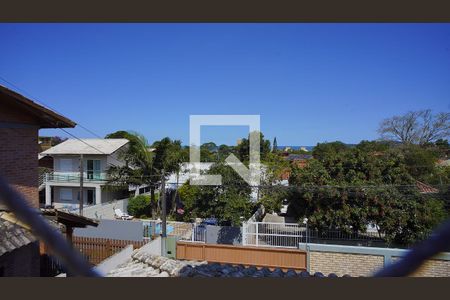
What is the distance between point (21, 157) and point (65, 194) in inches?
602

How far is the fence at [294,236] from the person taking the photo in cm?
1085

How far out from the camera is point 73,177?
61.1 ft

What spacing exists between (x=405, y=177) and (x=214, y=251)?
21.7 feet

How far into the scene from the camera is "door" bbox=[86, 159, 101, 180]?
18266 mm

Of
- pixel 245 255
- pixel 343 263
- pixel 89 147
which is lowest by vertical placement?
pixel 245 255

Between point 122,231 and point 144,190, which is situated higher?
point 144,190

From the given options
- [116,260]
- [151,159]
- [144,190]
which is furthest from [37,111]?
[144,190]

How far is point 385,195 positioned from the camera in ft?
33.4

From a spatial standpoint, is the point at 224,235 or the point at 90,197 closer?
the point at 224,235

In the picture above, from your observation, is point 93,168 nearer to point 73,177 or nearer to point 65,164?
point 73,177

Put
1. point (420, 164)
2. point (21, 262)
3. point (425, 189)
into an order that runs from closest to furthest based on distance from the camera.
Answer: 1. point (21, 262)
2. point (425, 189)
3. point (420, 164)

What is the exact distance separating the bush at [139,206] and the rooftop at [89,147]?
290 cm

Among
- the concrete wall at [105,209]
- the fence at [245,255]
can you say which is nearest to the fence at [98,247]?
the fence at [245,255]

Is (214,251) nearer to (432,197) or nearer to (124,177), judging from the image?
(432,197)
